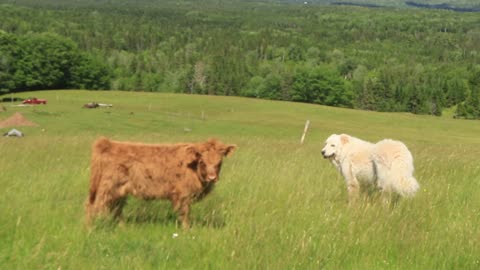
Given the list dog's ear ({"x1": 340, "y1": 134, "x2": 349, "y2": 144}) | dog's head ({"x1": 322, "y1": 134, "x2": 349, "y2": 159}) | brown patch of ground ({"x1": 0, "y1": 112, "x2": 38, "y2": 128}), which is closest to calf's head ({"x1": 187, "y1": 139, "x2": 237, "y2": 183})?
dog's head ({"x1": 322, "y1": 134, "x2": 349, "y2": 159})

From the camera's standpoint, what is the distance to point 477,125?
7631 cm

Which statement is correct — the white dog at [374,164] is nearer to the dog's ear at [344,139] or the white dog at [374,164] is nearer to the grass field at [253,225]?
the dog's ear at [344,139]

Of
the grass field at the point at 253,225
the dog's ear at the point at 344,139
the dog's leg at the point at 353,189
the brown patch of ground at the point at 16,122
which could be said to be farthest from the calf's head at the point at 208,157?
the brown patch of ground at the point at 16,122

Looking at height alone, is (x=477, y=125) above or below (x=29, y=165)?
→ below

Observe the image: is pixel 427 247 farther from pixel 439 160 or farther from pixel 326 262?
pixel 439 160

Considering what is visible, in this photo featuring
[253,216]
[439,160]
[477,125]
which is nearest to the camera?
[253,216]

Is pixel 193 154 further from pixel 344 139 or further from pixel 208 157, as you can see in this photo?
pixel 344 139

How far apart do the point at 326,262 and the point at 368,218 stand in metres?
1.50

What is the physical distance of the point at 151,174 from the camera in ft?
24.2

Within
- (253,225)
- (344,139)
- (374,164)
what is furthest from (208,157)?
(344,139)

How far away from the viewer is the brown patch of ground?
167ft

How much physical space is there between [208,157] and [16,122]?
48.7 m

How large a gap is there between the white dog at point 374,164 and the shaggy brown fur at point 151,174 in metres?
2.64

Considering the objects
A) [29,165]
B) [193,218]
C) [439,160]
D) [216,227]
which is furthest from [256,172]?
[439,160]
